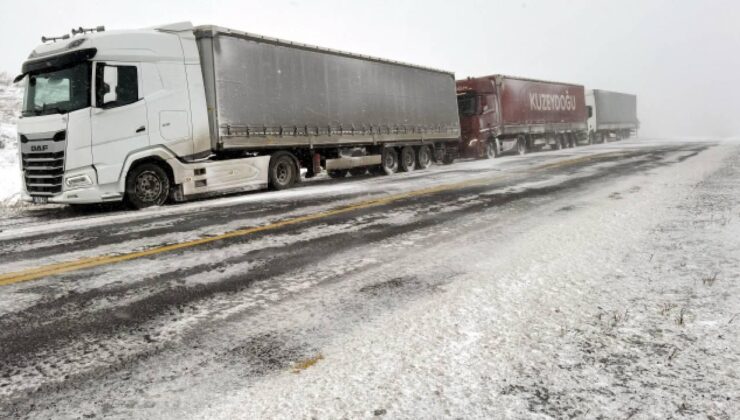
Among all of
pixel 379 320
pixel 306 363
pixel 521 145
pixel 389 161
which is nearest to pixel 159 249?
pixel 379 320

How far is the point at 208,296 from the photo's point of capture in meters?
3.40

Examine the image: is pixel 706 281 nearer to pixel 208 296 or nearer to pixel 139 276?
pixel 208 296

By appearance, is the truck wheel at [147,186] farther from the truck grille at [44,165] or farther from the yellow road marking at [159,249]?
the yellow road marking at [159,249]

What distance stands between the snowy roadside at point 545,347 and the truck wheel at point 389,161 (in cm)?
1121

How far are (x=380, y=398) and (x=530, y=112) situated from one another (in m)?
25.1

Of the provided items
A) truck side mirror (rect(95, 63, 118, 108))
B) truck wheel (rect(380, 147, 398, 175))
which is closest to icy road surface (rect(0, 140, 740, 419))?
truck side mirror (rect(95, 63, 118, 108))

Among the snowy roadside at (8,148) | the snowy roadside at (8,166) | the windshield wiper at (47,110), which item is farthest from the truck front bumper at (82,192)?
the snowy roadside at (8,166)

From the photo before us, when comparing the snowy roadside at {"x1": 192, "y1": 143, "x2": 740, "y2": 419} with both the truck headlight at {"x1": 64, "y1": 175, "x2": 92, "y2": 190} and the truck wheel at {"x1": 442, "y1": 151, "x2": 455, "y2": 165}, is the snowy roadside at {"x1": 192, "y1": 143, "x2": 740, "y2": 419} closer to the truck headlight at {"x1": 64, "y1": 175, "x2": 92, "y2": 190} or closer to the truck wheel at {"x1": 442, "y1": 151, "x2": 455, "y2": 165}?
the truck headlight at {"x1": 64, "y1": 175, "x2": 92, "y2": 190}

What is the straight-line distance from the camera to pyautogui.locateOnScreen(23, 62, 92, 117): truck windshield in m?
8.32

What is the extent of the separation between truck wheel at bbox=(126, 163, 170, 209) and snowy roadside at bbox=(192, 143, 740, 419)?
673 centimetres

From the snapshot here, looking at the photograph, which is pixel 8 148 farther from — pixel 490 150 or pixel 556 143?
pixel 556 143

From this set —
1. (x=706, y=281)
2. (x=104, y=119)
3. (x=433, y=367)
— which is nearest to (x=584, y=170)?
(x=706, y=281)

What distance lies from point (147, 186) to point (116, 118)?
1327 mm

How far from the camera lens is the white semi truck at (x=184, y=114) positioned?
329 inches
